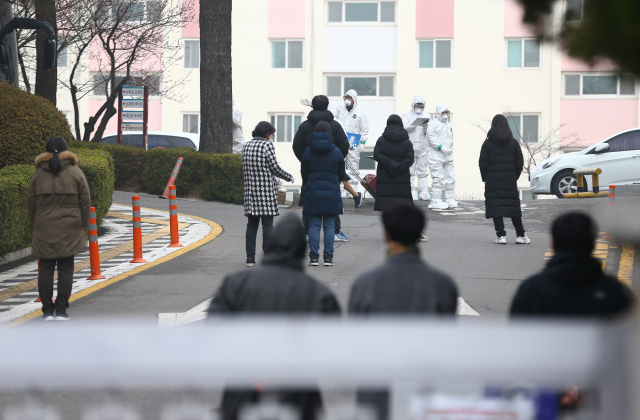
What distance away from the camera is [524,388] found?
5.54ft

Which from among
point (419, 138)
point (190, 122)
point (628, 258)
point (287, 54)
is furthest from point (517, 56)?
point (628, 258)

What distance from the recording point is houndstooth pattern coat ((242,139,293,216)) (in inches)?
381

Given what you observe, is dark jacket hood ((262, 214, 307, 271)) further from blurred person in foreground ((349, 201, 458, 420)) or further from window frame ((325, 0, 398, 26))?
window frame ((325, 0, 398, 26))

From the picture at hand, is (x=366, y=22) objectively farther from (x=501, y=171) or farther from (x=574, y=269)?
(x=574, y=269)

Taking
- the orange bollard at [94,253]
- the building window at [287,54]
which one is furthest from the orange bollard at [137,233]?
the building window at [287,54]

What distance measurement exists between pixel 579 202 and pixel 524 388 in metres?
15.9

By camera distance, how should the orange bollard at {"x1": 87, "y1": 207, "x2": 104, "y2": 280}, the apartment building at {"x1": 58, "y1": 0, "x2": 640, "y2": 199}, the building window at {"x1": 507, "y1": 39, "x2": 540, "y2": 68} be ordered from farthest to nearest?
the building window at {"x1": 507, "y1": 39, "x2": 540, "y2": 68} → the apartment building at {"x1": 58, "y1": 0, "x2": 640, "y2": 199} → the orange bollard at {"x1": 87, "y1": 207, "x2": 104, "y2": 280}

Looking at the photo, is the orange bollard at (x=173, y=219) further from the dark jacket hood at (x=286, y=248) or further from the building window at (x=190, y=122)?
the building window at (x=190, y=122)

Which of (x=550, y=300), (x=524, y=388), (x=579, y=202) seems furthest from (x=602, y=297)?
(x=579, y=202)

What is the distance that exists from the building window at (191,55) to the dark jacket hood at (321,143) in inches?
1069

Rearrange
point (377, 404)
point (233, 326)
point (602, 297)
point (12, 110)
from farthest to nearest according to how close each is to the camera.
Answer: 1. point (12, 110)
2. point (602, 297)
3. point (377, 404)
4. point (233, 326)

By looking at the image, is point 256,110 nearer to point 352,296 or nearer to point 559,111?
point 559,111

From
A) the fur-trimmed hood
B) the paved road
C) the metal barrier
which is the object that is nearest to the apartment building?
the metal barrier

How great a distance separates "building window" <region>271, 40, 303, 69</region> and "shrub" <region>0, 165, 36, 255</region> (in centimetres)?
2442
